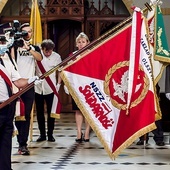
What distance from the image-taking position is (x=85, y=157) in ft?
20.1

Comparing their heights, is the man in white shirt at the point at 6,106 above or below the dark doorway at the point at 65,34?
below

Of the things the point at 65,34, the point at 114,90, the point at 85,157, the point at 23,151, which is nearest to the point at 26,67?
the point at 23,151

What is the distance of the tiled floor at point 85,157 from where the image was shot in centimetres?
554

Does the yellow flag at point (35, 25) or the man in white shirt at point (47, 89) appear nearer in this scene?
the man in white shirt at point (47, 89)

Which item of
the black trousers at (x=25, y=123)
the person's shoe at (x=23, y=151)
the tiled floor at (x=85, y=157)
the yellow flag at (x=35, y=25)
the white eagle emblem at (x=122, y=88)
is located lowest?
the tiled floor at (x=85, y=157)

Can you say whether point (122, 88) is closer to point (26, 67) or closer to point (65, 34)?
point (26, 67)

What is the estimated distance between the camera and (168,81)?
6.00 m

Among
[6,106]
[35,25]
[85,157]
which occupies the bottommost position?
[85,157]

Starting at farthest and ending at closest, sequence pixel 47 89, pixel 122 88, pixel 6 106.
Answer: pixel 47 89
pixel 122 88
pixel 6 106

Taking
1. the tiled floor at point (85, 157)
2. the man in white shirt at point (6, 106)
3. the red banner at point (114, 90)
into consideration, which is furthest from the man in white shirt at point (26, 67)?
the man in white shirt at point (6, 106)

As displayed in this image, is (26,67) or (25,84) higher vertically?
(26,67)

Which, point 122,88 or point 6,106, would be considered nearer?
point 6,106

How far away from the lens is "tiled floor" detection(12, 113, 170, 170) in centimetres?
554

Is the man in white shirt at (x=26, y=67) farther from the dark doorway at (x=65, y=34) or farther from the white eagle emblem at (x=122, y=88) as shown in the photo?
the dark doorway at (x=65, y=34)
